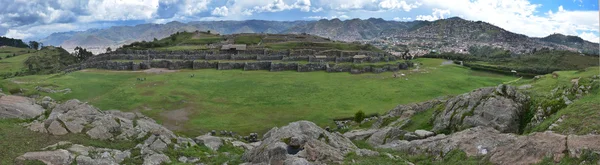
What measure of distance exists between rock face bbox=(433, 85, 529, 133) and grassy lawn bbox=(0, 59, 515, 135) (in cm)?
1360

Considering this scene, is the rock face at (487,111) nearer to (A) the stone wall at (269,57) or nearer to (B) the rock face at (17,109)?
(B) the rock face at (17,109)

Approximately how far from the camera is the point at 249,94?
43.6 meters

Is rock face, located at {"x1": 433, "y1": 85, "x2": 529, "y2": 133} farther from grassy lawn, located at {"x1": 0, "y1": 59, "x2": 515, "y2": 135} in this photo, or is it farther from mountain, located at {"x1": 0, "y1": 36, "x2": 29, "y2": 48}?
mountain, located at {"x1": 0, "y1": 36, "x2": 29, "y2": 48}

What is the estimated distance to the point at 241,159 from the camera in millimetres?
15617

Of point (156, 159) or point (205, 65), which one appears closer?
point (156, 159)

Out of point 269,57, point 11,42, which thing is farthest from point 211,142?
point 11,42

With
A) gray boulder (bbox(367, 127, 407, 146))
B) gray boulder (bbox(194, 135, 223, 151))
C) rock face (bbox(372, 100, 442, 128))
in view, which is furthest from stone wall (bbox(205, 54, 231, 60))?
gray boulder (bbox(367, 127, 407, 146))

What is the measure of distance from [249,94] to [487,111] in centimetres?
2908

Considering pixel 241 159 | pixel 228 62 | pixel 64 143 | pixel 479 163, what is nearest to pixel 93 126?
pixel 64 143

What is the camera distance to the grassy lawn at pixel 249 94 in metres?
34.3

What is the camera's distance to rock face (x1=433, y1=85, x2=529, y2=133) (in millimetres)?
18203

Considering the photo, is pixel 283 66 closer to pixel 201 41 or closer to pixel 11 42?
pixel 201 41

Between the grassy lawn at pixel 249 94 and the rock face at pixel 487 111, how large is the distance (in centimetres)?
1360

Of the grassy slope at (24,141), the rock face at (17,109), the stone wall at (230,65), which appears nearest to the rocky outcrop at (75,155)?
the grassy slope at (24,141)
